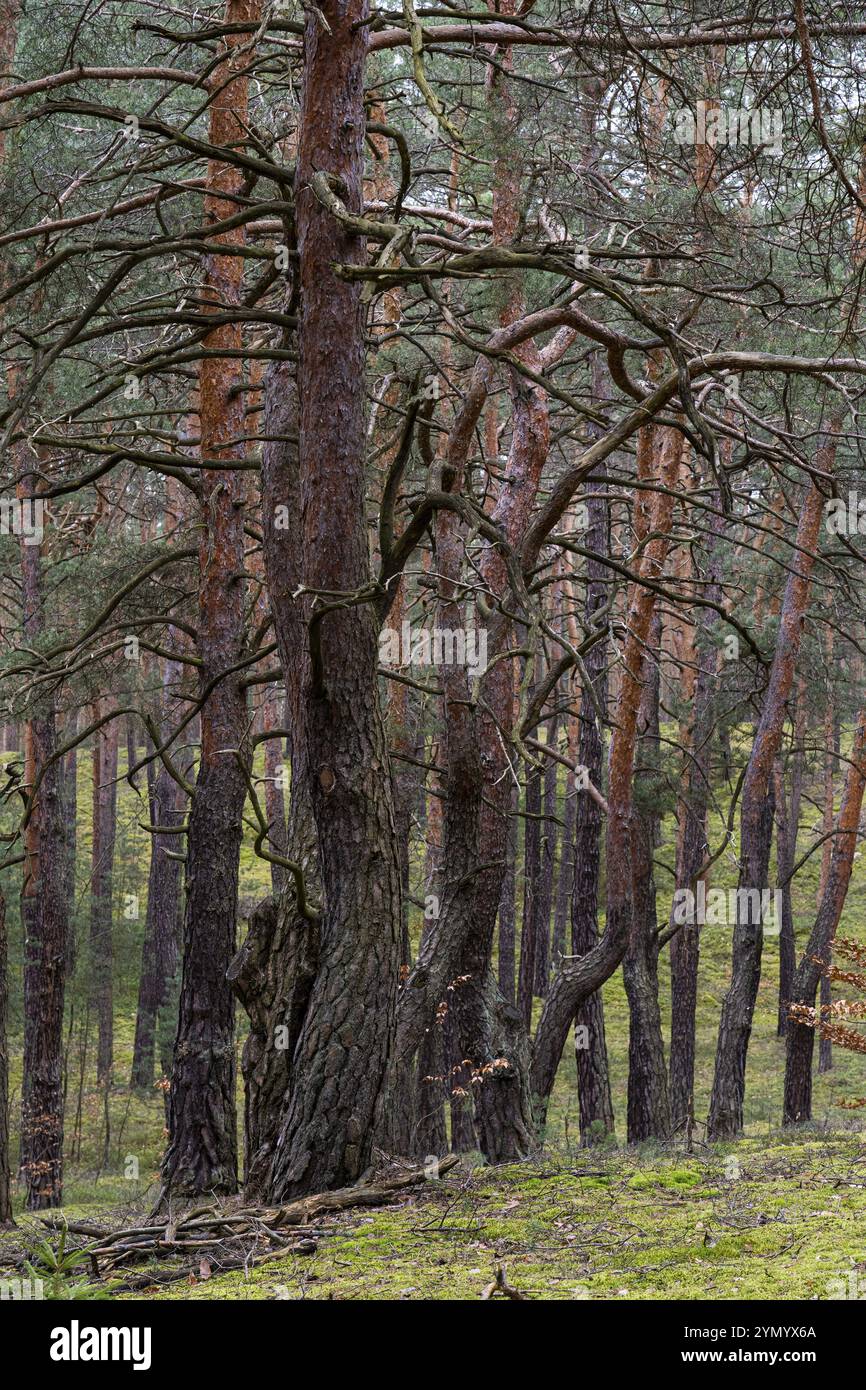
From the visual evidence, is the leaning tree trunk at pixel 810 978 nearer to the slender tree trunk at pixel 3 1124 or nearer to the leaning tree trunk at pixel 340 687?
the slender tree trunk at pixel 3 1124

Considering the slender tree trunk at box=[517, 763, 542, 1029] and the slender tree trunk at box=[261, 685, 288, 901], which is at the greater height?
the slender tree trunk at box=[261, 685, 288, 901]

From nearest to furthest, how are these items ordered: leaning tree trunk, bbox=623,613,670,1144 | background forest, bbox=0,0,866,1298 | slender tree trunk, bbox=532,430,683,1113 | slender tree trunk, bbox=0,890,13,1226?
background forest, bbox=0,0,866,1298 < slender tree trunk, bbox=0,890,13,1226 < slender tree trunk, bbox=532,430,683,1113 < leaning tree trunk, bbox=623,613,670,1144

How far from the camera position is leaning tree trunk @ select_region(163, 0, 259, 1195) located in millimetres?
9102

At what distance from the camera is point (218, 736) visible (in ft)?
30.7

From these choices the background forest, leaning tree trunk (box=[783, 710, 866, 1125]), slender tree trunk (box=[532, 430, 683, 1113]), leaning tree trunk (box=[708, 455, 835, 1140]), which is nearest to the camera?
the background forest

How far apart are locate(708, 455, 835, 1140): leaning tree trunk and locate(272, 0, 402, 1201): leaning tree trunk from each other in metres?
9.29

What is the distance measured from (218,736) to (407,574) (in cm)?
415

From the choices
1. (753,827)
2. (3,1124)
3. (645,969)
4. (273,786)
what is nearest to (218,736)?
(3,1124)

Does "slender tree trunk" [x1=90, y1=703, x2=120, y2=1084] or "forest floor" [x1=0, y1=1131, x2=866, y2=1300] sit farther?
"slender tree trunk" [x1=90, y1=703, x2=120, y2=1084]

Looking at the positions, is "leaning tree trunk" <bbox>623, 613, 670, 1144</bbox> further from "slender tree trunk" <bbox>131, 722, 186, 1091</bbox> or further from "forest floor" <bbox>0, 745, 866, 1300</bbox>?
"slender tree trunk" <bbox>131, 722, 186, 1091</bbox>

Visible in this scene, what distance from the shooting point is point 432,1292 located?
3.96 m

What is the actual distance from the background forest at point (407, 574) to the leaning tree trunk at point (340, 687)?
0.06ft

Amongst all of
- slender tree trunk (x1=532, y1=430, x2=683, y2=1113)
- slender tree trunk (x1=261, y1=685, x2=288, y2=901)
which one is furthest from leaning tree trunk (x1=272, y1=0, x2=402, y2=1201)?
slender tree trunk (x1=261, y1=685, x2=288, y2=901)
